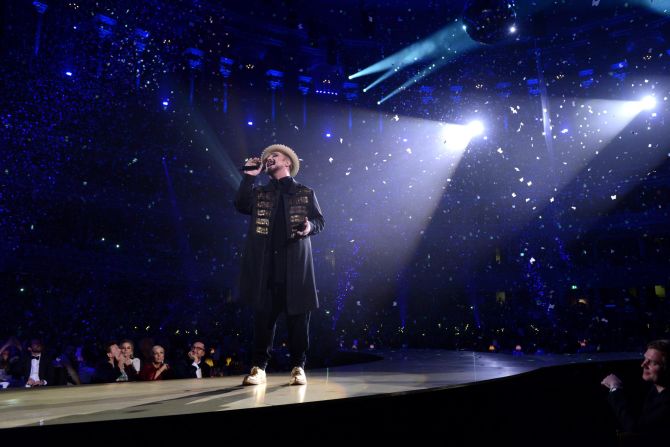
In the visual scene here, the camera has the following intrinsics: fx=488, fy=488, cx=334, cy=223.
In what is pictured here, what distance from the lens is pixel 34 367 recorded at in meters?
6.16

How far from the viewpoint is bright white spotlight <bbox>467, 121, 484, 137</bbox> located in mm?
23919

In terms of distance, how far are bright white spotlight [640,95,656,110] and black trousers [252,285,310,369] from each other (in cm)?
2260

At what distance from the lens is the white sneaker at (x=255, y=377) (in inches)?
138

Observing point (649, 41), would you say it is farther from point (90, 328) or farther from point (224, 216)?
point (90, 328)

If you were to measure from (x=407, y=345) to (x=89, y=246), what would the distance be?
528 inches

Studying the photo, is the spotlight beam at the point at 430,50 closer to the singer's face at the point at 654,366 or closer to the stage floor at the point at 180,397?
the singer's face at the point at 654,366

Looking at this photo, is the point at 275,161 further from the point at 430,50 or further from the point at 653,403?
the point at 430,50

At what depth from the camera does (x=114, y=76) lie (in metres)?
18.8

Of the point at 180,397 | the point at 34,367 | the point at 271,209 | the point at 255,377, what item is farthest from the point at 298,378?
the point at 34,367

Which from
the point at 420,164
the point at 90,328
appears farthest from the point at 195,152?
the point at 420,164

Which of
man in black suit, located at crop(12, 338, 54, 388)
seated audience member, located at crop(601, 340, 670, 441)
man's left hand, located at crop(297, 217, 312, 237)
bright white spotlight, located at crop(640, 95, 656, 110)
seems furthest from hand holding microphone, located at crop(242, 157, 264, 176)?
bright white spotlight, located at crop(640, 95, 656, 110)

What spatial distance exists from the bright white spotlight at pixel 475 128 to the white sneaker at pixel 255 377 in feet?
72.0

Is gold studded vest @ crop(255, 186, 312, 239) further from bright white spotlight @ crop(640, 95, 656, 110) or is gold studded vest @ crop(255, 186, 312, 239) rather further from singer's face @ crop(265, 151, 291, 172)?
bright white spotlight @ crop(640, 95, 656, 110)

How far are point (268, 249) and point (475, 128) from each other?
22.8m
